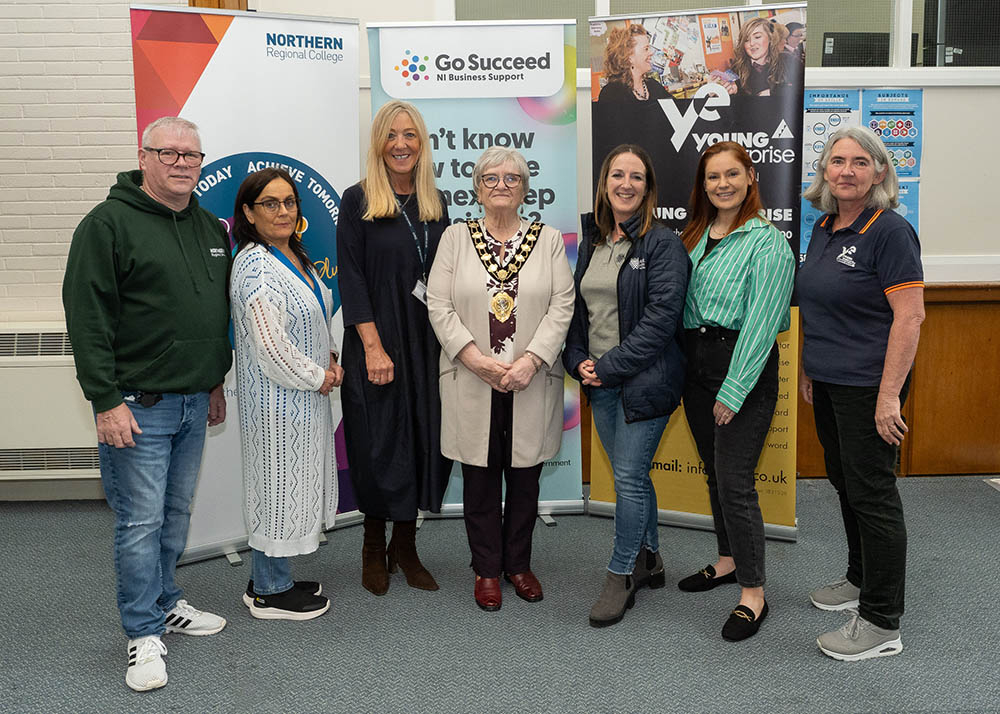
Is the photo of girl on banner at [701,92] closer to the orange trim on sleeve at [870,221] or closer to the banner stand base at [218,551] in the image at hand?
the orange trim on sleeve at [870,221]

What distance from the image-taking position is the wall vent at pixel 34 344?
13.4 feet

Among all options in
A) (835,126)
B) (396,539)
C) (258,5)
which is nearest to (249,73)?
(258,5)

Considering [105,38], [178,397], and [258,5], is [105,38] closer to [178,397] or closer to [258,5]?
[258,5]

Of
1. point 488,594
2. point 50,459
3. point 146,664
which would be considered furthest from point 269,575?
point 50,459

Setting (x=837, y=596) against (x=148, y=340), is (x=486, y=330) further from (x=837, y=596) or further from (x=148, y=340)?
(x=837, y=596)

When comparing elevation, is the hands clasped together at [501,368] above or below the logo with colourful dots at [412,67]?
below

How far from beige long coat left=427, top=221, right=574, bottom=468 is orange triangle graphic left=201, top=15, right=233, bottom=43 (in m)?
1.28

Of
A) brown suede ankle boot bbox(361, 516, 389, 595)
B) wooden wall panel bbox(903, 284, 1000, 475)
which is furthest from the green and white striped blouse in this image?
wooden wall panel bbox(903, 284, 1000, 475)

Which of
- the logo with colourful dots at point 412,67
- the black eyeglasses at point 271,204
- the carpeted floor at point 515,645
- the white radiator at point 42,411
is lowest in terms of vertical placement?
the carpeted floor at point 515,645

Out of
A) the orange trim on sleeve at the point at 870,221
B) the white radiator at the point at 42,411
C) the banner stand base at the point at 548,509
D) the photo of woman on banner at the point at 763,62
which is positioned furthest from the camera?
the white radiator at the point at 42,411

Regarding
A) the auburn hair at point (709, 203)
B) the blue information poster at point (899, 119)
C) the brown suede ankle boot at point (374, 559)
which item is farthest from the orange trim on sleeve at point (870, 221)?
the blue information poster at point (899, 119)

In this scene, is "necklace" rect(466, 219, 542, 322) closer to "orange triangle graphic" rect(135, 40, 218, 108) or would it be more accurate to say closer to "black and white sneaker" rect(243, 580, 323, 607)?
Answer: "black and white sneaker" rect(243, 580, 323, 607)

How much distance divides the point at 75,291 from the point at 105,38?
253cm

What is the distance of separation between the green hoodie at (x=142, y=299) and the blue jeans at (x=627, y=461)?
1254mm
